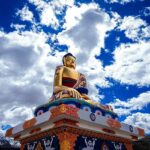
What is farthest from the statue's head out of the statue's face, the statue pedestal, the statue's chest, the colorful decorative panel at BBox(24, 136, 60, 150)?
the colorful decorative panel at BBox(24, 136, 60, 150)

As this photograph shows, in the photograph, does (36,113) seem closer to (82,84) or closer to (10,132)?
(10,132)

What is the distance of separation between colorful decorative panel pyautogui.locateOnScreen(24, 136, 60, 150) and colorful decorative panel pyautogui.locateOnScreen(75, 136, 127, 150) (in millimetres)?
516

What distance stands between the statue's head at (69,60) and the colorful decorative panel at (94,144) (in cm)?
284

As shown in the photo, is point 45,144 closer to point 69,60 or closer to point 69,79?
point 69,79

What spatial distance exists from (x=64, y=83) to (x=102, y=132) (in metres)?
2.04

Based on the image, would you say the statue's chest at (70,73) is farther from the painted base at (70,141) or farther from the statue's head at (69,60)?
the painted base at (70,141)

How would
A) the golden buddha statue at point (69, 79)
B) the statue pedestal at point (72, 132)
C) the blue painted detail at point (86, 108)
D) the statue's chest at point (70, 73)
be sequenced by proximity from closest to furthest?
the statue pedestal at point (72, 132), the blue painted detail at point (86, 108), the golden buddha statue at point (69, 79), the statue's chest at point (70, 73)

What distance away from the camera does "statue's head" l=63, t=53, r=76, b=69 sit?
8.38 meters

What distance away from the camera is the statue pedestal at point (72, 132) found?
563 cm

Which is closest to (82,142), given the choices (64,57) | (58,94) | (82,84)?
(58,94)

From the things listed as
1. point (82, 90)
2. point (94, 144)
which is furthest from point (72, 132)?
point (82, 90)

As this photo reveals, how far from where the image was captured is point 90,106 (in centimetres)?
665

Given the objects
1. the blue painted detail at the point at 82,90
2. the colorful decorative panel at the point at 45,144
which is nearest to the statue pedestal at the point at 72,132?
the colorful decorative panel at the point at 45,144

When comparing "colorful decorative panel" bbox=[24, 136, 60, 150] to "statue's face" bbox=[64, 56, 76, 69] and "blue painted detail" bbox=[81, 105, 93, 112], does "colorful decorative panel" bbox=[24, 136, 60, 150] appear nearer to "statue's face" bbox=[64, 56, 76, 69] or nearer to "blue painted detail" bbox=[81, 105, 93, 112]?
"blue painted detail" bbox=[81, 105, 93, 112]
